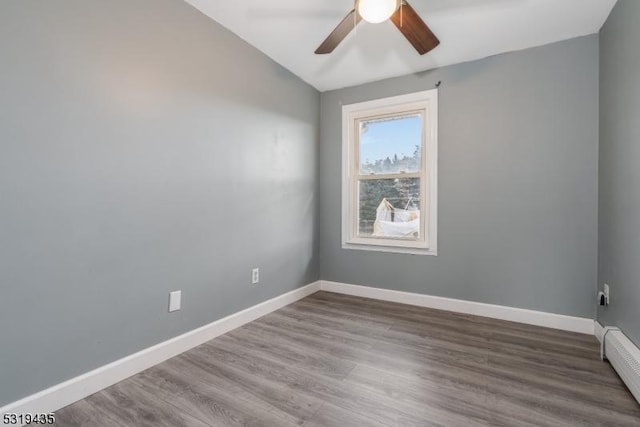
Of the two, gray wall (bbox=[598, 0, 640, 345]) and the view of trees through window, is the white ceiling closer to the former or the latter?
gray wall (bbox=[598, 0, 640, 345])

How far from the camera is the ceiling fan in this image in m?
1.53

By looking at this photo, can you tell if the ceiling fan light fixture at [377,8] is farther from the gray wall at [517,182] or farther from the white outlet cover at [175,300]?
the white outlet cover at [175,300]

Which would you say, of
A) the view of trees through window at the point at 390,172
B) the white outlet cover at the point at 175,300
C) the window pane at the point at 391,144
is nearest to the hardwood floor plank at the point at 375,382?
the white outlet cover at the point at 175,300

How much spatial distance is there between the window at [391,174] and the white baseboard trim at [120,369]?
1525mm

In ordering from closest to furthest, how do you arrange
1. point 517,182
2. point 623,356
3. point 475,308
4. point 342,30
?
1. point 623,356
2. point 342,30
3. point 517,182
4. point 475,308

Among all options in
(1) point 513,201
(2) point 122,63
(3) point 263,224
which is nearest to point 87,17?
(2) point 122,63

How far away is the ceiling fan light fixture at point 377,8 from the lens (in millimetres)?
1504

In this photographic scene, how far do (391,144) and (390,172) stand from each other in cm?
31

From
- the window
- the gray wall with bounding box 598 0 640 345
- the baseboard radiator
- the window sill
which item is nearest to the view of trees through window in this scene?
the window

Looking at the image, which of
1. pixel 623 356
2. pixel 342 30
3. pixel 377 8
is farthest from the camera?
pixel 342 30

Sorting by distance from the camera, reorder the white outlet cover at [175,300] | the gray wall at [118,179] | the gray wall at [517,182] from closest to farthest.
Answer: the gray wall at [118,179]
the white outlet cover at [175,300]
the gray wall at [517,182]

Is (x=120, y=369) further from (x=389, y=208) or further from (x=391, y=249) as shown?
(x=389, y=208)

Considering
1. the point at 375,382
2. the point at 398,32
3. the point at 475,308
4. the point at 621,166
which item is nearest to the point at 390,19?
the point at 398,32

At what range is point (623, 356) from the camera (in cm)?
169
